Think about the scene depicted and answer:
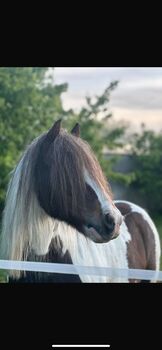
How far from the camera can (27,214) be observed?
Result: 275cm

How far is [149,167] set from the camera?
3156 mm

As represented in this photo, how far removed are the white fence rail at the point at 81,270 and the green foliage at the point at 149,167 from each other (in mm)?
352

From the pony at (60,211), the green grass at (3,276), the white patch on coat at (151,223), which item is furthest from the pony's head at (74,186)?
the green grass at (3,276)

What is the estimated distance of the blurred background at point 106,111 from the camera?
312cm

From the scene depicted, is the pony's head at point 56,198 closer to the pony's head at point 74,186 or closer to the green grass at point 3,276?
the pony's head at point 74,186

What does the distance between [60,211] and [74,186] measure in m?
0.19

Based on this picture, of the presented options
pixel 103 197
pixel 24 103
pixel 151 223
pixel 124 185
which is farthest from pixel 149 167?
pixel 24 103

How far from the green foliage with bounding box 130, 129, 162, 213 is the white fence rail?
1.15 feet

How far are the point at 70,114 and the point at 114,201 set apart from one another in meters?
0.58

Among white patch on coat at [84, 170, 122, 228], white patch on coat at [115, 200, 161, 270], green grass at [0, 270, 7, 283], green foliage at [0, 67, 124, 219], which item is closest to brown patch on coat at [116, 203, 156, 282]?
white patch on coat at [115, 200, 161, 270]

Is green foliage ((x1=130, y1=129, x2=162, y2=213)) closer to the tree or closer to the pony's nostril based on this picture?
the pony's nostril

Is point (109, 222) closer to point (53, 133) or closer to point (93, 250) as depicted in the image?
point (93, 250)
